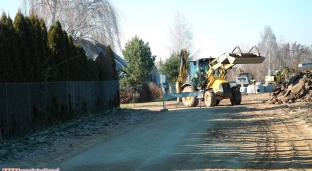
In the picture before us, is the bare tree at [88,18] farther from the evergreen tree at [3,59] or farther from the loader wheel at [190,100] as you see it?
the evergreen tree at [3,59]

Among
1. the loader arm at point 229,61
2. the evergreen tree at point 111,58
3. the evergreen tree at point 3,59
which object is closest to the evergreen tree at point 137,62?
the evergreen tree at point 111,58

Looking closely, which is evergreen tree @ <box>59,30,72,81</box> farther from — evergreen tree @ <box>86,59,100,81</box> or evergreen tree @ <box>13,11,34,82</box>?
evergreen tree @ <box>13,11,34,82</box>

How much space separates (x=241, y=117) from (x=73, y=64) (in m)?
8.87

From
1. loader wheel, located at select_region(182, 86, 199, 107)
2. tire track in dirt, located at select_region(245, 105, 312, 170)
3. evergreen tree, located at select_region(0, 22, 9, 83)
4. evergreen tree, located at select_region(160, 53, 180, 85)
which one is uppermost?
evergreen tree, located at select_region(160, 53, 180, 85)

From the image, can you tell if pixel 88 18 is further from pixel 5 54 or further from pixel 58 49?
pixel 5 54

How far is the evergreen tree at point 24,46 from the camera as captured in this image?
58.2ft

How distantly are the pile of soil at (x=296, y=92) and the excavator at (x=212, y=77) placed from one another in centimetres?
271

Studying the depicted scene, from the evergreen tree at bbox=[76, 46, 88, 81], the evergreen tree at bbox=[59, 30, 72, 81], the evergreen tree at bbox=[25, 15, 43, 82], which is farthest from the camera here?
the evergreen tree at bbox=[76, 46, 88, 81]

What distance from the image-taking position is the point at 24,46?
17906mm

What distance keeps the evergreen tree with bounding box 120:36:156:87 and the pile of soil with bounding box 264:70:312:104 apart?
21.8 metres

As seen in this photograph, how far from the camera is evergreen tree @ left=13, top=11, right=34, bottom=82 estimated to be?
1773 cm

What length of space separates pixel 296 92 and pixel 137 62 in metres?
23.8

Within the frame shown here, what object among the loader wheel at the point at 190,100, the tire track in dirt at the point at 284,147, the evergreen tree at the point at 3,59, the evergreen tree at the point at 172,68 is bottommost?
the tire track in dirt at the point at 284,147

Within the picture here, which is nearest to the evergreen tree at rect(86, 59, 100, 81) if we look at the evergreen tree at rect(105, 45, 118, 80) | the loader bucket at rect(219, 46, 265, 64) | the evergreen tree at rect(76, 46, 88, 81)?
the evergreen tree at rect(76, 46, 88, 81)
